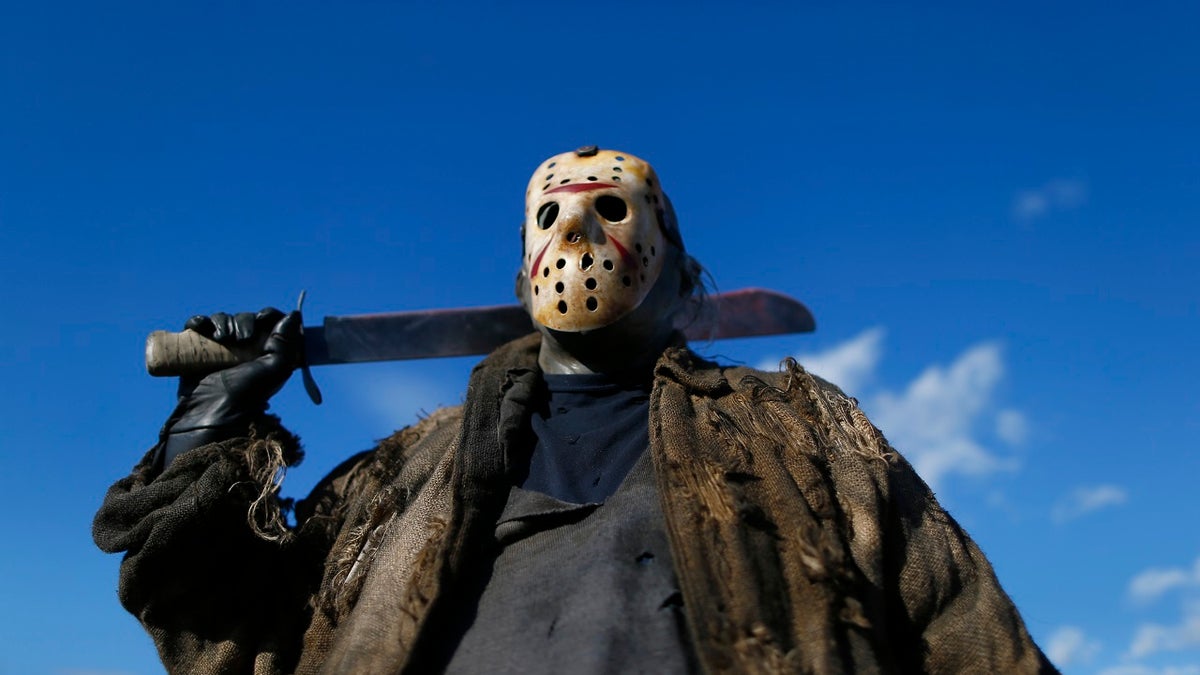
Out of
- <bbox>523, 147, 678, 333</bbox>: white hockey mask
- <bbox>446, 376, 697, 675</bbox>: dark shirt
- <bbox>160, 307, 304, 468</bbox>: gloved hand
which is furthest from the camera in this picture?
<bbox>160, 307, 304, 468</bbox>: gloved hand

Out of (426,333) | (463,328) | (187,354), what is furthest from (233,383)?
(463,328)

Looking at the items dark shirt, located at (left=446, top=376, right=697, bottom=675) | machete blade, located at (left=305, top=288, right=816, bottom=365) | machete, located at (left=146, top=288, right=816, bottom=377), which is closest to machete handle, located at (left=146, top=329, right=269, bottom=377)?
machete, located at (left=146, top=288, right=816, bottom=377)

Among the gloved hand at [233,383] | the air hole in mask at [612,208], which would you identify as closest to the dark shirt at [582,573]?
the air hole in mask at [612,208]

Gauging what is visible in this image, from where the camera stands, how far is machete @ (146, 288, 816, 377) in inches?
153

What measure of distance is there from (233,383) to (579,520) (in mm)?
1398

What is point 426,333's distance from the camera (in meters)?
4.38

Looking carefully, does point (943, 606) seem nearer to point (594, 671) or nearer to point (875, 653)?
point (875, 653)

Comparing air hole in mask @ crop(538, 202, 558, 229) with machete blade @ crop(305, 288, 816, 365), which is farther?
machete blade @ crop(305, 288, 816, 365)

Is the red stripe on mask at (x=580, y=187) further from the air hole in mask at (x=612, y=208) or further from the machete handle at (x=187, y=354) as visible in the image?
the machete handle at (x=187, y=354)

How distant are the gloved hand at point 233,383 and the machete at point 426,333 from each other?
51mm

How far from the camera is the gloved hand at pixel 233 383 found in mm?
3699

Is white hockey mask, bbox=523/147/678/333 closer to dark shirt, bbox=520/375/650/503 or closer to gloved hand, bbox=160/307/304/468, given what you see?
dark shirt, bbox=520/375/650/503

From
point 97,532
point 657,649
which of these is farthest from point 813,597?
point 97,532

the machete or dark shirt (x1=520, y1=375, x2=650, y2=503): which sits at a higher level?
the machete
